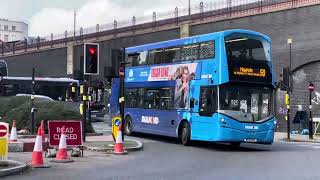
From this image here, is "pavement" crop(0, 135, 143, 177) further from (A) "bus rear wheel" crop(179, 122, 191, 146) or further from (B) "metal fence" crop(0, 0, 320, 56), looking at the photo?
(B) "metal fence" crop(0, 0, 320, 56)

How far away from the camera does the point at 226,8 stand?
3725 cm

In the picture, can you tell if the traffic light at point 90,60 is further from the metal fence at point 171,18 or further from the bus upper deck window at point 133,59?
the metal fence at point 171,18

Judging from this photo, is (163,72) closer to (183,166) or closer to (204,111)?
(204,111)

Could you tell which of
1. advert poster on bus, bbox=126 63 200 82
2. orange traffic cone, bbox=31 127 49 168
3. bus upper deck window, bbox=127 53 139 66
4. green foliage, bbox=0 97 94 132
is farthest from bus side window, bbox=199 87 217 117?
orange traffic cone, bbox=31 127 49 168

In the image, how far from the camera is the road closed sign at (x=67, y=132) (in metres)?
16.4

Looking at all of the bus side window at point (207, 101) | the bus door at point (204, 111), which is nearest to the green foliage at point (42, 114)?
the bus door at point (204, 111)

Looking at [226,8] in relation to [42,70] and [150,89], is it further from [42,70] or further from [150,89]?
[42,70]

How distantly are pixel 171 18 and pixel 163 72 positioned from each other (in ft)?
62.5

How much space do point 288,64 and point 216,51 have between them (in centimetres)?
1283

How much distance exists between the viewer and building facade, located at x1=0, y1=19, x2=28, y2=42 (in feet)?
434

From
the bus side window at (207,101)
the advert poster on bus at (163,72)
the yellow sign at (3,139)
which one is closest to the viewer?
the yellow sign at (3,139)

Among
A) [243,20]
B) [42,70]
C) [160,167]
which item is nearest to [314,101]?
[243,20]

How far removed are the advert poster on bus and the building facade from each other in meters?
108

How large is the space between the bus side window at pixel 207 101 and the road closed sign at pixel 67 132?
230 inches
